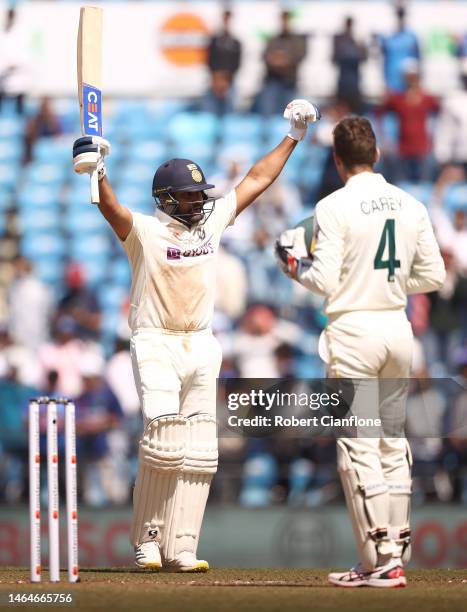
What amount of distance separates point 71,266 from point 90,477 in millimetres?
3119

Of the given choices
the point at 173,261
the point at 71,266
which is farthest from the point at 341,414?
the point at 71,266

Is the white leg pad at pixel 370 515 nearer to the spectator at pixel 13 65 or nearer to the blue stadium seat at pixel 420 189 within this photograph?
the blue stadium seat at pixel 420 189

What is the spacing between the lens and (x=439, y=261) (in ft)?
18.7

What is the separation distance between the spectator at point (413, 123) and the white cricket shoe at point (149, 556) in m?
7.81

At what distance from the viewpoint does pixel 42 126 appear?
14.8 m

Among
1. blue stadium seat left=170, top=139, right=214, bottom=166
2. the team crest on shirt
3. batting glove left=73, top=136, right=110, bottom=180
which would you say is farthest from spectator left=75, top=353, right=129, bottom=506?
batting glove left=73, top=136, right=110, bottom=180

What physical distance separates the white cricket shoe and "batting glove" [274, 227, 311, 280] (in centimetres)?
149

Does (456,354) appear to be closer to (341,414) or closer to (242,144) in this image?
(242,144)

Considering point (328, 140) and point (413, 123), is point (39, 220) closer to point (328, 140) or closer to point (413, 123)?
point (328, 140)

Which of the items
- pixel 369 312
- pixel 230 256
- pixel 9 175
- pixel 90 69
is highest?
pixel 9 175

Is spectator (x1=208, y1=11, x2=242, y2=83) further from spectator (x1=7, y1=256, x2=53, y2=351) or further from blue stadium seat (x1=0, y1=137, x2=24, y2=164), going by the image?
spectator (x1=7, y1=256, x2=53, y2=351)

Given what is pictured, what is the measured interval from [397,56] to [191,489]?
8898 millimetres

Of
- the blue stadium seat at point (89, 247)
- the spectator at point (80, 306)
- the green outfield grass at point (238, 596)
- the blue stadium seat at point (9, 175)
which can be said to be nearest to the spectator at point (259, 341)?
the spectator at point (80, 306)

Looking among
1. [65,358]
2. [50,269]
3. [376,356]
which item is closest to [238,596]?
[376,356]
